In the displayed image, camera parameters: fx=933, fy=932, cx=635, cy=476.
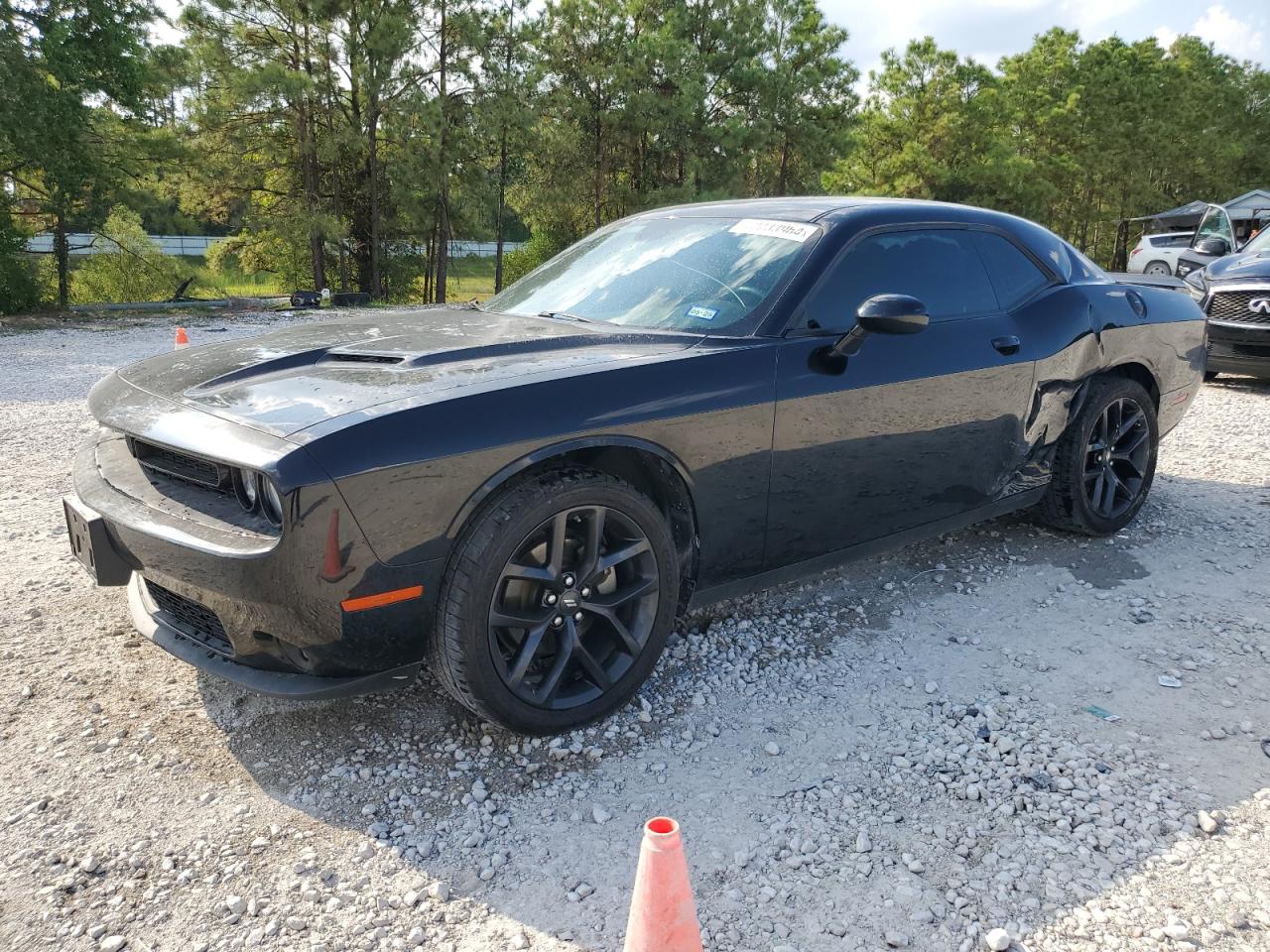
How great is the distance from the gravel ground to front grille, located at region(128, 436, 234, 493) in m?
0.80

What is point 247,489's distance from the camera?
2.44m

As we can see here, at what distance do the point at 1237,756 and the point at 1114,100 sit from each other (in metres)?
41.3

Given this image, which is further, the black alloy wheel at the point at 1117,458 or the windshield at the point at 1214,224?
the windshield at the point at 1214,224

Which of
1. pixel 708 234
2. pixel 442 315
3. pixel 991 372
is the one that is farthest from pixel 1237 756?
pixel 442 315

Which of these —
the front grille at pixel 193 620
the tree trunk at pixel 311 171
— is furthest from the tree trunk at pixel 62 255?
the front grille at pixel 193 620

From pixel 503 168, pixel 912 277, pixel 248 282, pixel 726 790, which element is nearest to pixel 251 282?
pixel 248 282

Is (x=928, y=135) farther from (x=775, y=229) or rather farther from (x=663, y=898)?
(x=663, y=898)

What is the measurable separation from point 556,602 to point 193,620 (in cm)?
103

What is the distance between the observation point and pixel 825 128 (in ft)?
98.1

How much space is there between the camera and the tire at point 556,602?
2520 mm

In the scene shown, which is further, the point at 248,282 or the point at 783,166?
the point at 783,166

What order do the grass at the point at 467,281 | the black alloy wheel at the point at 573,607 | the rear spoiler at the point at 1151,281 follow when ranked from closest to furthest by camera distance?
the black alloy wheel at the point at 573,607
the rear spoiler at the point at 1151,281
the grass at the point at 467,281

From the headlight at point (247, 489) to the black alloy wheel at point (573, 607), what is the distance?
0.67 metres

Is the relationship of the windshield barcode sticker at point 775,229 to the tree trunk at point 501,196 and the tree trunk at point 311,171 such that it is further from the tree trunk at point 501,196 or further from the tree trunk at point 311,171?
the tree trunk at point 501,196
